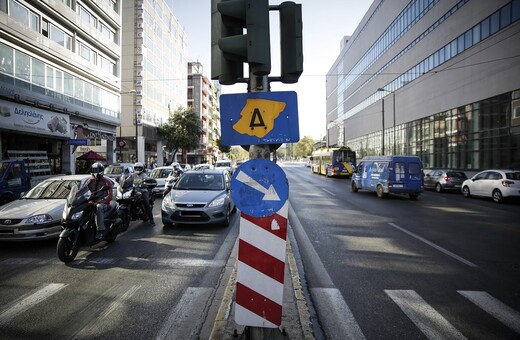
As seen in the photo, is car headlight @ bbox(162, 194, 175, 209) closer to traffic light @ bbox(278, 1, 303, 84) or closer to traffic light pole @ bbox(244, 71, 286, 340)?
traffic light pole @ bbox(244, 71, 286, 340)

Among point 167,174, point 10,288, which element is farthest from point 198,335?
point 167,174

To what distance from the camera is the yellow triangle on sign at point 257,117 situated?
302cm

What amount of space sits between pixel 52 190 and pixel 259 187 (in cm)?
702

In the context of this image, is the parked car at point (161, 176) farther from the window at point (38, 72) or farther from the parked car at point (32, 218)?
the window at point (38, 72)

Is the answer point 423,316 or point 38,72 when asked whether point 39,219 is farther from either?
point 38,72

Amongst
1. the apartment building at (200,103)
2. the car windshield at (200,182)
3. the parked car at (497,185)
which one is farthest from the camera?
the apartment building at (200,103)

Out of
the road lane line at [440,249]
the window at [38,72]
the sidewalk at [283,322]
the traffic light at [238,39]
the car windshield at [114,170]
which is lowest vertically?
the road lane line at [440,249]

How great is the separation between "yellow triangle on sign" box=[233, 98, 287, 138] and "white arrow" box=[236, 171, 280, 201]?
14.8 inches

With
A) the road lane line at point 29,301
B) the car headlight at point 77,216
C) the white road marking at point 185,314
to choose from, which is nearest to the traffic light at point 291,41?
the white road marking at point 185,314

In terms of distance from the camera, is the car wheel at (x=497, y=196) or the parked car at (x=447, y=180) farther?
the parked car at (x=447, y=180)

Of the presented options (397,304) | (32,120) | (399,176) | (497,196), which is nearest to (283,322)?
(397,304)

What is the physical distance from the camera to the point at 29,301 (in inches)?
165

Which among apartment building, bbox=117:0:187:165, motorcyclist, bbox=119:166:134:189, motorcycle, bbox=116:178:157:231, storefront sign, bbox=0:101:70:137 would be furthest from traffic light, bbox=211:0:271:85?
apartment building, bbox=117:0:187:165

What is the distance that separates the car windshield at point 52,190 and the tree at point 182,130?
127ft
